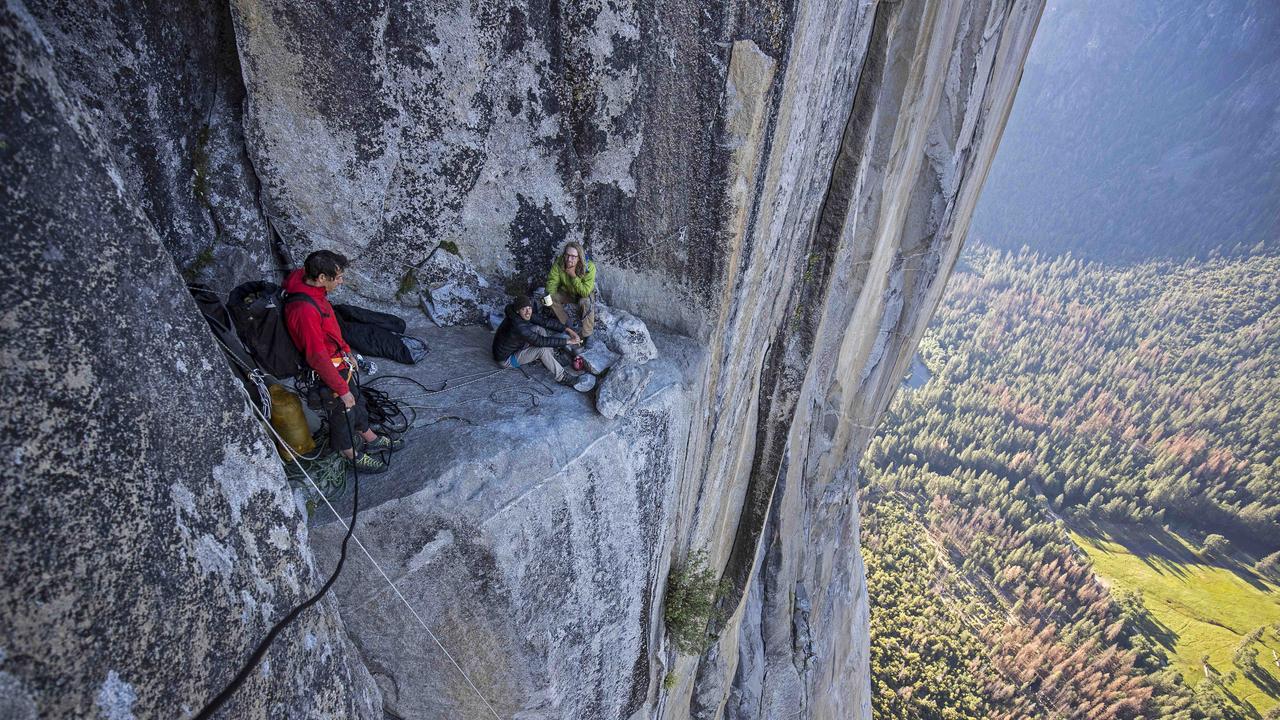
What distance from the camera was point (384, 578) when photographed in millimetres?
4219

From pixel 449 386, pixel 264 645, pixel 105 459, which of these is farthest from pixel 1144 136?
pixel 105 459

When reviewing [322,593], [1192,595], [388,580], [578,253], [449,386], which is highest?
[578,253]

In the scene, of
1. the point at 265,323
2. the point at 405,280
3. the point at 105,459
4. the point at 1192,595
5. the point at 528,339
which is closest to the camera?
the point at 105,459

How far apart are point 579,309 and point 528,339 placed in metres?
0.70

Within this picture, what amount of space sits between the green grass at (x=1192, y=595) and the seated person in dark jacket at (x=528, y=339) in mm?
54283

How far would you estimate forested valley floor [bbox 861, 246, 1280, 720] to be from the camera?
31406mm

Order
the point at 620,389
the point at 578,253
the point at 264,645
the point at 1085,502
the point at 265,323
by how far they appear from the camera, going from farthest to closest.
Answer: the point at 1085,502 → the point at 578,253 → the point at 620,389 → the point at 265,323 → the point at 264,645

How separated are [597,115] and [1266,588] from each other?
74804mm

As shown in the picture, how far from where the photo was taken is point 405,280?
247 inches

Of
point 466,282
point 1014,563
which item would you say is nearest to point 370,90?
point 466,282

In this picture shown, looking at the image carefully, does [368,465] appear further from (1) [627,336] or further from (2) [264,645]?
(1) [627,336]

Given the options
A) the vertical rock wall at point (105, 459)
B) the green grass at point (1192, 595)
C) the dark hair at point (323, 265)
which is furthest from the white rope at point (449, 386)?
the green grass at point (1192, 595)

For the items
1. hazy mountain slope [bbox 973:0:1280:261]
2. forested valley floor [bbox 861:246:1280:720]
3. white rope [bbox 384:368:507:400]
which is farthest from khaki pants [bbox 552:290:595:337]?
hazy mountain slope [bbox 973:0:1280:261]

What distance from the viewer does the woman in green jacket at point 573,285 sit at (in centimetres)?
567
